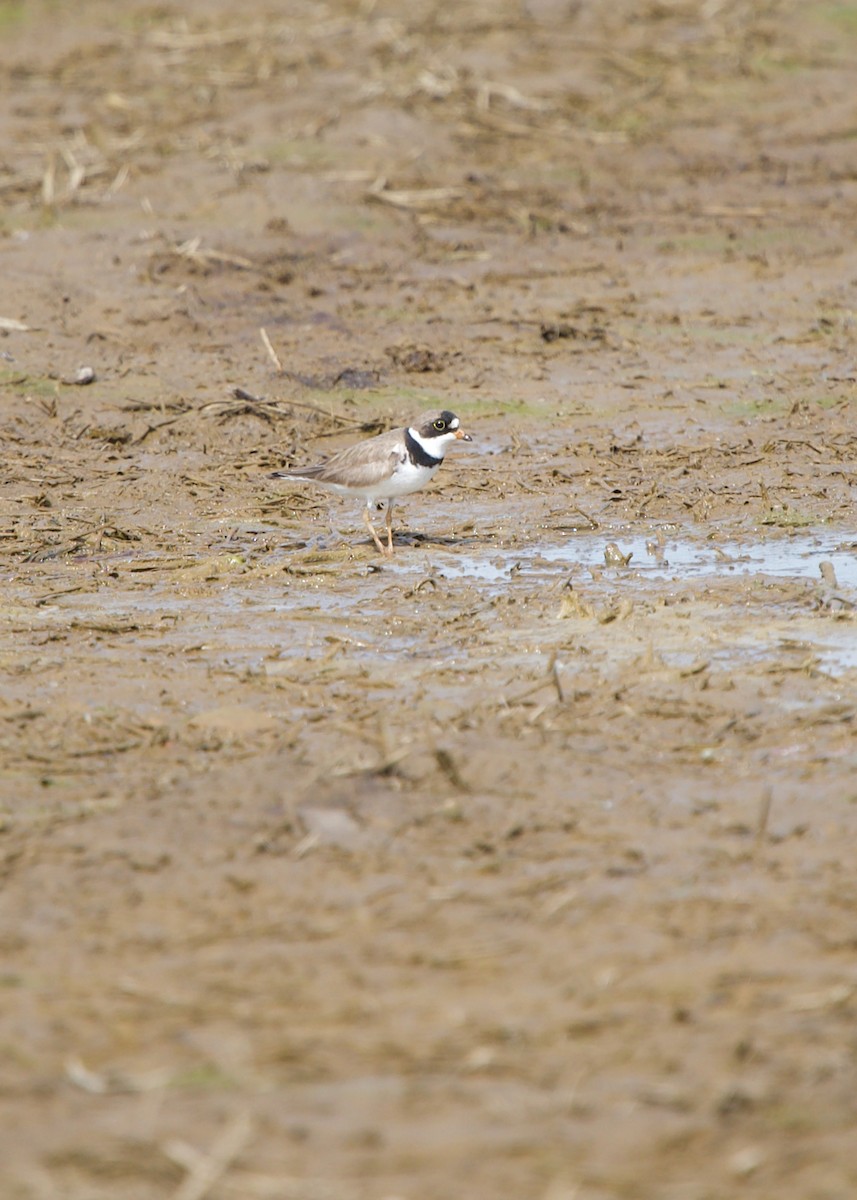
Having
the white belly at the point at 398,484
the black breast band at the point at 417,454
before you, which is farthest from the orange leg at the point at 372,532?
the black breast band at the point at 417,454

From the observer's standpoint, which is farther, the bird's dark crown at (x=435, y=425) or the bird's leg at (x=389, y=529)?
the bird's dark crown at (x=435, y=425)

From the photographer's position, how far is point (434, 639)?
8.01 metres

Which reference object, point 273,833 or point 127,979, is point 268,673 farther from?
point 127,979

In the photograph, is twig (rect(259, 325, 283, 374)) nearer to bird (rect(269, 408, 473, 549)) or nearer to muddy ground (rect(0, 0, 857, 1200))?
muddy ground (rect(0, 0, 857, 1200))

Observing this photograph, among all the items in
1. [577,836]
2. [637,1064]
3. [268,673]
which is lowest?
[268,673]

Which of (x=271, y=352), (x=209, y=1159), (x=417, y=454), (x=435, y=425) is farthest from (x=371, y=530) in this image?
(x=209, y=1159)

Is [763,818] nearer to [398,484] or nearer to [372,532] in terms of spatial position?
[372,532]

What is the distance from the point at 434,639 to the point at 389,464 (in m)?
1.80

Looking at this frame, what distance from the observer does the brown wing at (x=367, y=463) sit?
953 centimetres

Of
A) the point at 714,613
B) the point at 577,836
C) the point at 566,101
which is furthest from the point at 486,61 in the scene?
the point at 577,836

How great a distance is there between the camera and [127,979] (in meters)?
4.71

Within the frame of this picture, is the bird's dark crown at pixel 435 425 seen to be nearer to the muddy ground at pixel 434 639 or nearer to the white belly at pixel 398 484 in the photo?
the white belly at pixel 398 484

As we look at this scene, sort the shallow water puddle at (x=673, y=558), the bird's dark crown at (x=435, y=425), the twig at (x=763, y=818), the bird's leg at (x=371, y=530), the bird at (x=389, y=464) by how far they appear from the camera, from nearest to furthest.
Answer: the twig at (x=763, y=818), the shallow water puddle at (x=673, y=558), the bird's leg at (x=371, y=530), the bird at (x=389, y=464), the bird's dark crown at (x=435, y=425)

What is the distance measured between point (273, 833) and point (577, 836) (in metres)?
1.03
